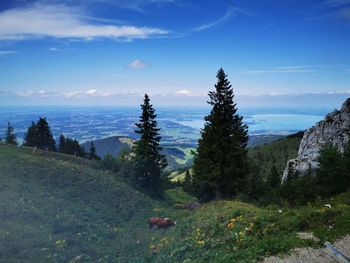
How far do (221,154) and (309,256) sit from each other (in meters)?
30.7

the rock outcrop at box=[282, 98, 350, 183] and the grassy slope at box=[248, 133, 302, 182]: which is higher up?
the rock outcrop at box=[282, 98, 350, 183]

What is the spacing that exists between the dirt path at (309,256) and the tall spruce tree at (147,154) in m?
45.2

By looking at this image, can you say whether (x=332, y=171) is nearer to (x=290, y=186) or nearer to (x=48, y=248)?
(x=290, y=186)

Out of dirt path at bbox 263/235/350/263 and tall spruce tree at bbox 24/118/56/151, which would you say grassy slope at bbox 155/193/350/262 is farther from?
tall spruce tree at bbox 24/118/56/151

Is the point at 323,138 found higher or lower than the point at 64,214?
higher

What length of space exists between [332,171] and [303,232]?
567 inches

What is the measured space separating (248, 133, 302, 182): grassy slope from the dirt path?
118 m

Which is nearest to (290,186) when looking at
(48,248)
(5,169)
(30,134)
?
(48,248)

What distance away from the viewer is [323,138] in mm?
51188

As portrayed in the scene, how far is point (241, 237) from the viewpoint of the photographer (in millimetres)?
18500

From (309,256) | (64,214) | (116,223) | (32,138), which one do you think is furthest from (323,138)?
(32,138)

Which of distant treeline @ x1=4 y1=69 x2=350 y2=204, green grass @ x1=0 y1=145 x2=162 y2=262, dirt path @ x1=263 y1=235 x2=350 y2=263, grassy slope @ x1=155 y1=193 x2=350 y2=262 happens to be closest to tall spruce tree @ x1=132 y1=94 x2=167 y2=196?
distant treeline @ x1=4 y1=69 x2=350 y2=204

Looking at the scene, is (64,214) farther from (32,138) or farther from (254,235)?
(32,138)

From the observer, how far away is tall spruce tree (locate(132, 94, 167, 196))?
59.9 meters
